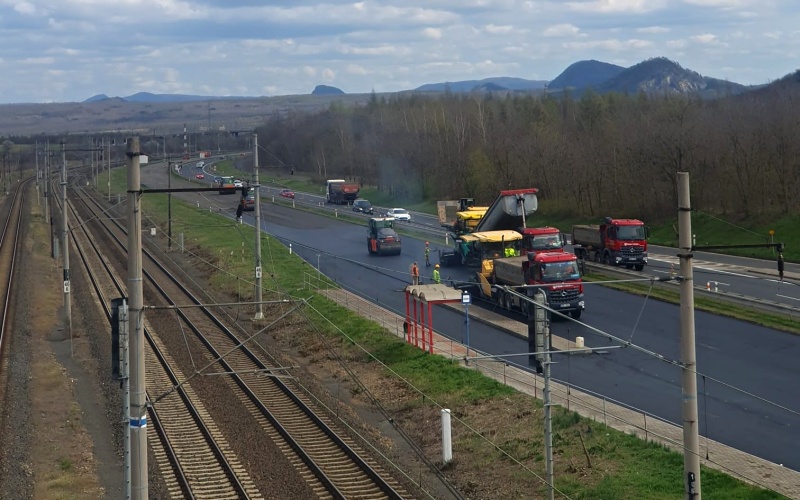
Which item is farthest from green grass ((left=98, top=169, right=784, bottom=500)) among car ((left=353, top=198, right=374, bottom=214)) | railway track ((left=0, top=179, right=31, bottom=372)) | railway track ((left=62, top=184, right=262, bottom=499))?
car ((left=353, top=198, right=374, bottom=214))

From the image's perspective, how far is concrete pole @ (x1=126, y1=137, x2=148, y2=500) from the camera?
11211 millimetres

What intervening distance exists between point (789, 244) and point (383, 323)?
23217mm

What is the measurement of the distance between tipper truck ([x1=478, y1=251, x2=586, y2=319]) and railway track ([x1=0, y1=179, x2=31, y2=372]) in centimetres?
1670

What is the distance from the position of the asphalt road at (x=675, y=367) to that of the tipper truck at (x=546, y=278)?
2.53ft

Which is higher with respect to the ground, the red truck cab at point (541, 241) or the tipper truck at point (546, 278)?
the red truck cab at point (541, 241)

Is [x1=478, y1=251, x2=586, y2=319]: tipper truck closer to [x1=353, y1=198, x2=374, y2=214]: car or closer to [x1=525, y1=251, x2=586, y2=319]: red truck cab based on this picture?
[x1=525, y1=251, x2=586, y2=319]: red truck cab

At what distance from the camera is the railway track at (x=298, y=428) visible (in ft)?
54.8

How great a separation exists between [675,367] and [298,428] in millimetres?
10694

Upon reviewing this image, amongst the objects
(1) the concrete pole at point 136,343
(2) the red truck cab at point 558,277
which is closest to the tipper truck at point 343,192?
(2) the red truck cab at point 558,277

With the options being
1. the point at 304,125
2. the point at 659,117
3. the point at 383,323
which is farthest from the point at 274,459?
the point at 304,125

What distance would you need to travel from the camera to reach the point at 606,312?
3362 centimetres

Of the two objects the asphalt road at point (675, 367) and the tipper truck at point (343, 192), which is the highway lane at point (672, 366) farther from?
the tipper truck at point (343, 192)

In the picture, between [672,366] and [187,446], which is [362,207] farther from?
[187,446]

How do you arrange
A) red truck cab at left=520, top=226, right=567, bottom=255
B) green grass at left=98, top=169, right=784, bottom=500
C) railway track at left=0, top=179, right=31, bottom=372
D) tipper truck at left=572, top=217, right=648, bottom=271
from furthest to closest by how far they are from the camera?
tipper truck at left=572, top=217, right=648, bottom=271, red truck cab at left=520, top=226, right=567, bottom=255, railway track at left=0, top=179, right=31, bottom=372, green grass at left=98, top=169, right=784, bottom=500
